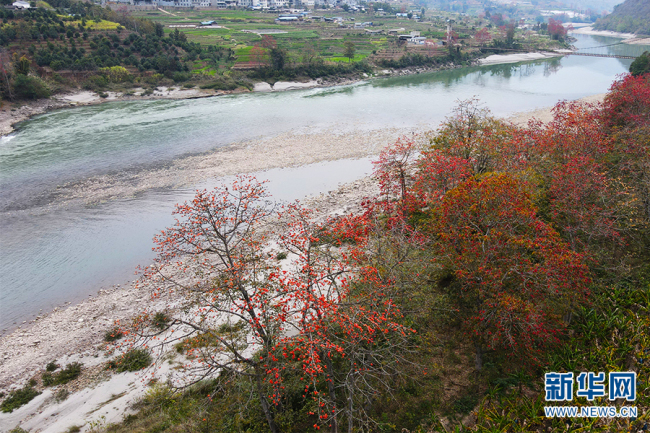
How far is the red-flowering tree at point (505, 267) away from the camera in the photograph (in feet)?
28.8

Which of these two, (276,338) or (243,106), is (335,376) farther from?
(243,106)

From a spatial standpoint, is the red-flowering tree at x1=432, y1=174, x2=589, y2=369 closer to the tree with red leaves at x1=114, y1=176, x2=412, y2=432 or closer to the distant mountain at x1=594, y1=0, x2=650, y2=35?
the tree with red leaves at x1=114, y1=176, x2=412, y2=432

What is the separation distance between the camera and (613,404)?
301 inches

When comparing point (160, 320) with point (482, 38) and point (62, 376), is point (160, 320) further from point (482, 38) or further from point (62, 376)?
point (482, 38)

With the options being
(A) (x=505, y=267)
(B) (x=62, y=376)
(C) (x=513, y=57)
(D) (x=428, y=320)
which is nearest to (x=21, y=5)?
(B) (x=62, y=376)

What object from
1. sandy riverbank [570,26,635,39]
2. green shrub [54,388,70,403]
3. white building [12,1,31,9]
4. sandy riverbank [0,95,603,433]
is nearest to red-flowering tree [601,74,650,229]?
sandy riverbank [0,95,603,433]

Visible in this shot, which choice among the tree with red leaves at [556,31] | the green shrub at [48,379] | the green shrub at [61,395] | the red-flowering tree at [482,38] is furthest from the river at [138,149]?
the tree with red leaves at [556,31]

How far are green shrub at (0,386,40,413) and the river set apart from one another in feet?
16.2

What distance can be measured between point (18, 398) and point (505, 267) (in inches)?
588

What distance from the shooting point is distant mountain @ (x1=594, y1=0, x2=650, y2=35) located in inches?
4486

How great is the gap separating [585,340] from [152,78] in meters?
62.1

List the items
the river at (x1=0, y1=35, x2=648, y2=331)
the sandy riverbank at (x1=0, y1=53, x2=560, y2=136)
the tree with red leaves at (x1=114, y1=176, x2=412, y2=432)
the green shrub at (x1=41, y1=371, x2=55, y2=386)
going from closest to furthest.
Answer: the tree with red leaves at (x1=114, y1=176, x2=412, y2=432) → the green shrub at (x1=41, y1=371, x2=55, y2=386) → the river at (x1=0, y1=35, x2=648, y2=331) → the sandy riverbank at (x1=0, y1=53, x2=560, y2=136)

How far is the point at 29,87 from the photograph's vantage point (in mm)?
44812

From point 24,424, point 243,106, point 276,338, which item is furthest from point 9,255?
point 243,106
